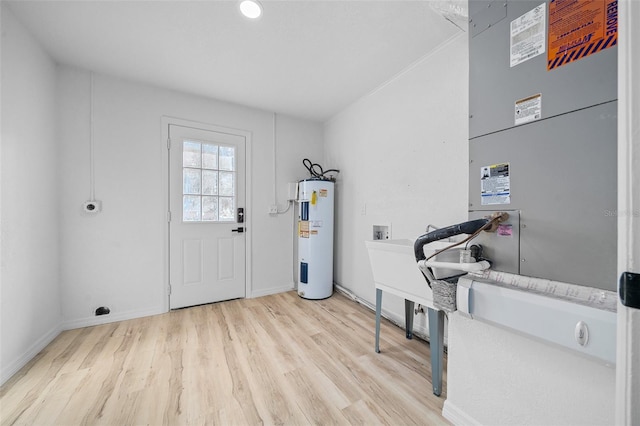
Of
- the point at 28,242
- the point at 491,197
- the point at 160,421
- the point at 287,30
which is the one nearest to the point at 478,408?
the point at 491,197

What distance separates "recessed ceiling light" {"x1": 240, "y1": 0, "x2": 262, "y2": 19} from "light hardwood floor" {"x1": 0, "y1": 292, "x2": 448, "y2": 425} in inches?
94.5

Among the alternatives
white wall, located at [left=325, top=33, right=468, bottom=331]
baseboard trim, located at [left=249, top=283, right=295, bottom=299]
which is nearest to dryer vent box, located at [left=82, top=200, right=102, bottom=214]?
baseboard trim, located at [left=249, top=283, right=295, bottom=299]

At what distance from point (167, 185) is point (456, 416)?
120 inches

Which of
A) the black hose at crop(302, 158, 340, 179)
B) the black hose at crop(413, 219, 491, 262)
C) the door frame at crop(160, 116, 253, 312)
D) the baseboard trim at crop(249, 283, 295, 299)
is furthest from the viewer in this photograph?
the black hose at crop(302, 158, 340, 179)

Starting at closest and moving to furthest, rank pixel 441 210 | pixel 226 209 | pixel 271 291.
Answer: pixel 441 210 → pixel 226 209 → pixel 271 291

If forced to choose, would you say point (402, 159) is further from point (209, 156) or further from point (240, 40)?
point (209, 156)

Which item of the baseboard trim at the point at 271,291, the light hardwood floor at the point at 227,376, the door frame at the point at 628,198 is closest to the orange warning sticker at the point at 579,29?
the door frame at the point at 628,198

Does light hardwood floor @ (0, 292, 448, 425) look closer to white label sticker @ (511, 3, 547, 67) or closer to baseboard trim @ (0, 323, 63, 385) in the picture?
baseboard trim @ (0, 323, 63, 385)

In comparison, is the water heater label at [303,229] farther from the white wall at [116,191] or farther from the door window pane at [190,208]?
the white wall at [116,191]

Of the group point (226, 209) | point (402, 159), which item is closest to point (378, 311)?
point (402, 159)

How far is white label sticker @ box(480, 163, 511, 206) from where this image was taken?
101cm

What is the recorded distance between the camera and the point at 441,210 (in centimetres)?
184

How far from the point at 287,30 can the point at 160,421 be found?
2524 mm

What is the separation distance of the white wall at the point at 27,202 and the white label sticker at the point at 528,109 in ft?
9.50
